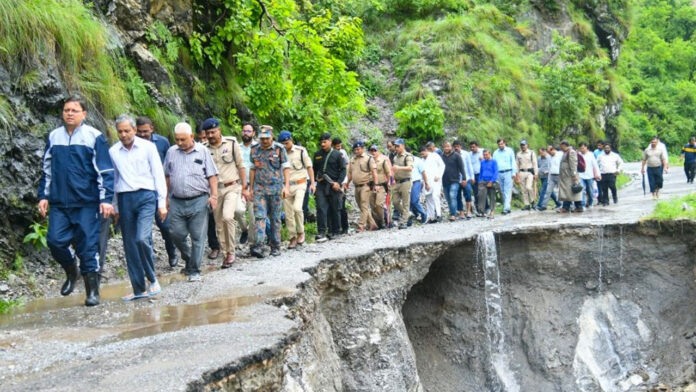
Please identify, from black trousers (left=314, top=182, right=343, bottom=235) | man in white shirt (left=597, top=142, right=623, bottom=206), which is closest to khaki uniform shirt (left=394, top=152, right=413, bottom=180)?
black trousers (left=314, top=182, right=343, bottom=235)

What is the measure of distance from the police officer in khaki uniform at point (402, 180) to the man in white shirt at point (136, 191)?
7663 mm

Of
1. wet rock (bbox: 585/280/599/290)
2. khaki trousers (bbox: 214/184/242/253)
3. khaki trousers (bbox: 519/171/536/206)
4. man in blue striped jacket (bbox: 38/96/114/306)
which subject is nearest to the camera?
man in blue striped jacket (bbox: 38/96/114/306)

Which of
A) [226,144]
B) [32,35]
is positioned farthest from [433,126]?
[32,35]

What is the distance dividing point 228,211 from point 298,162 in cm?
206

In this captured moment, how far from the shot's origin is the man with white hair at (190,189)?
7.84 meters

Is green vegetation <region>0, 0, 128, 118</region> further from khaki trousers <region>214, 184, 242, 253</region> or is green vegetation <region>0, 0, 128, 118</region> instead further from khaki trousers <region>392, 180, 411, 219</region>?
khaki trousers <region>392, 180, 411, 219</region>

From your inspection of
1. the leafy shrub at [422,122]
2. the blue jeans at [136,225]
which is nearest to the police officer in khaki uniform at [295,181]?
the blue jeans at [136,225]

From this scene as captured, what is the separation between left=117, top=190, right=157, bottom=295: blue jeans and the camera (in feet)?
22.2

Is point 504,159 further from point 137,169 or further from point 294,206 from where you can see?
point 137,169

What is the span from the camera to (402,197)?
14391 mm

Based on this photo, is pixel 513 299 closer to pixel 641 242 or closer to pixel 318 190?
pixel 641 242

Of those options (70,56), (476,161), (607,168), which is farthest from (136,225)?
(607,168)

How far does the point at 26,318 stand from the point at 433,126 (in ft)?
50.5

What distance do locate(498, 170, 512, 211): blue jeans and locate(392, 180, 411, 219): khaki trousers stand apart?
109 inches
